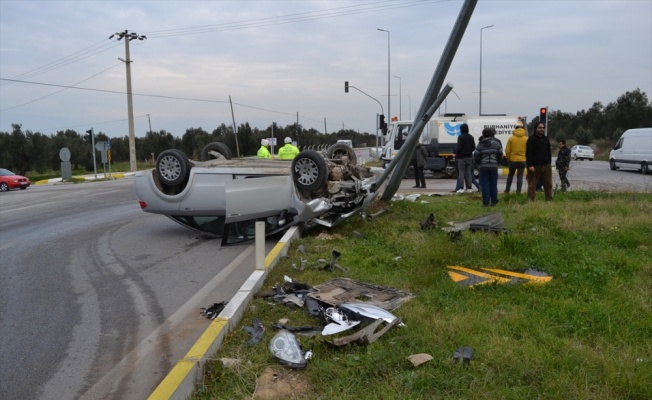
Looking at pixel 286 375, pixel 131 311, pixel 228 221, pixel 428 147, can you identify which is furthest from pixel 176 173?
pixel 428 147

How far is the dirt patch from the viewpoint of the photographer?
11.6 ft

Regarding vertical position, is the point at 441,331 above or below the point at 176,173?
below

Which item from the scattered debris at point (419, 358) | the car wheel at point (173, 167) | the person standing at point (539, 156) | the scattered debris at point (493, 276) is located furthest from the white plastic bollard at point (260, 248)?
the person standing at point (539, 156)

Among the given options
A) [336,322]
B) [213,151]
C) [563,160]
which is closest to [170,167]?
[213,151]

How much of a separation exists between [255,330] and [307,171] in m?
4.84

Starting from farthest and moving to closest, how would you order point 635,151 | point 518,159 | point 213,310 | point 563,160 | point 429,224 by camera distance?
point 635,151
point 563,160
point 518,159
point 429,224
point 213,310

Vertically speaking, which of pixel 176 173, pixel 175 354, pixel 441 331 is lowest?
pixel 175 354

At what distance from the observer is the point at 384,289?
5664mm

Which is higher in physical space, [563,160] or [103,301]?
[563,160]

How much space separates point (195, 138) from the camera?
62.8m

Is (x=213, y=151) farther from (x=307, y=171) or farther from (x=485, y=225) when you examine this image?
(x=485, y=225)

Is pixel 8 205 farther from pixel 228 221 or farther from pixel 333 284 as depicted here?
pixel 333 284

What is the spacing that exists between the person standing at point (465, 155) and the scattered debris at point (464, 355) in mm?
10536

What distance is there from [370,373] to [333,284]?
7.15 ft
